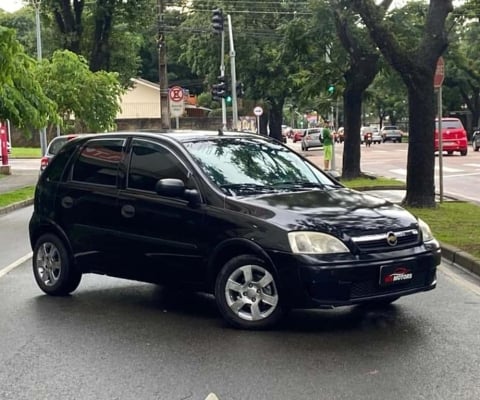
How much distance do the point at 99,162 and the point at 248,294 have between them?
2.44 meters

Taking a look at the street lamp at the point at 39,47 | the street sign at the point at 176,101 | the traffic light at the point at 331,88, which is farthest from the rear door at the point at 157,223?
the street lamp at the point at 39,47

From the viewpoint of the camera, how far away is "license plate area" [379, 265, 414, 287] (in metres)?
6.51

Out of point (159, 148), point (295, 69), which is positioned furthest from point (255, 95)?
point (159, 148)

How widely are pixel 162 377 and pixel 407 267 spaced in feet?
7.77

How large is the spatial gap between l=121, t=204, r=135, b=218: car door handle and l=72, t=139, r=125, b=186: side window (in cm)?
35

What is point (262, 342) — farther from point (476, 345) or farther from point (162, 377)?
point (476, 345)

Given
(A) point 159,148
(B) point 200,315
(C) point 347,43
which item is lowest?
(B) point 200,315

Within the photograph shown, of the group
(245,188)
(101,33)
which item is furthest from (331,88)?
(245,188)

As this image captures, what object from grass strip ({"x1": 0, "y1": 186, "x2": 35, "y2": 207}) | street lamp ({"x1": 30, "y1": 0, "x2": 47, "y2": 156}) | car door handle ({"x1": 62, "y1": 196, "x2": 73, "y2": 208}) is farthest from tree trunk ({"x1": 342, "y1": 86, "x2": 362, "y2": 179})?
car door handle ({"x1": 62, "y1": 196, "x2": 73, "y2": 208})

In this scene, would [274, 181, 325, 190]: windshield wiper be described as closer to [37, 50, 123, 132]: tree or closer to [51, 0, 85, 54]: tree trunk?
[37, 50, 123, 132]: tree

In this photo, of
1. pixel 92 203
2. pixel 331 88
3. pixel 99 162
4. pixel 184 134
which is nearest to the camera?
pixel 184 134

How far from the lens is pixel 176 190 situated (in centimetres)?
709

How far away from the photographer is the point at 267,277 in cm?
663

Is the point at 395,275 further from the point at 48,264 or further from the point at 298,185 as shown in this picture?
the point at 48,264
